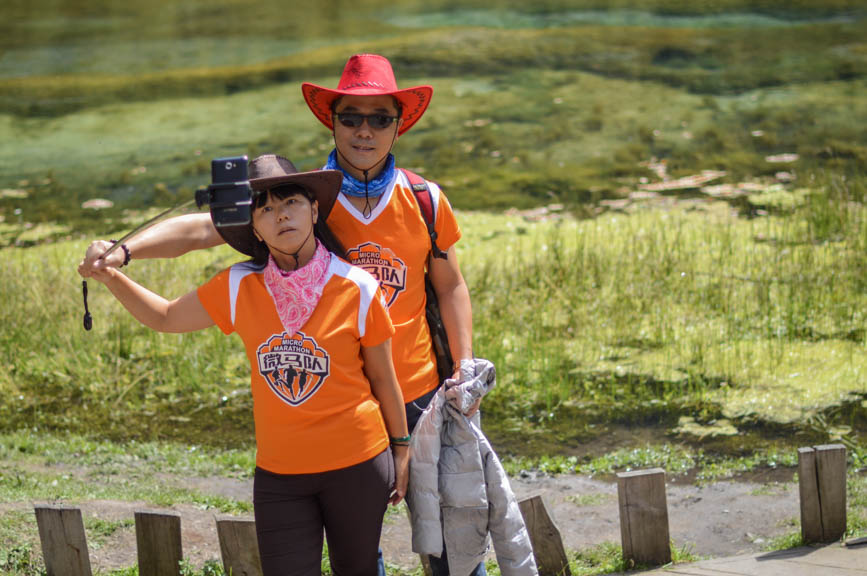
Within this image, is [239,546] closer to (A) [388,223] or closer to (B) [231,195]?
(A) [388,223]

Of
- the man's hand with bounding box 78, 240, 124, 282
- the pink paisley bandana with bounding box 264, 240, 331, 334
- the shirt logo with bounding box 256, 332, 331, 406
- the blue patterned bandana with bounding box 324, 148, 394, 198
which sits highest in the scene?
the blue patterned bandana with bounding box 324, 148, 394, 198

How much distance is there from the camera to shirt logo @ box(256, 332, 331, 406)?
2059mm

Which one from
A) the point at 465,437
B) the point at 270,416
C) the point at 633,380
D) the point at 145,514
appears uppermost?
the point at 270,416

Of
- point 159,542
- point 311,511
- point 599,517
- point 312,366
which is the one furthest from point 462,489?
point 599,517

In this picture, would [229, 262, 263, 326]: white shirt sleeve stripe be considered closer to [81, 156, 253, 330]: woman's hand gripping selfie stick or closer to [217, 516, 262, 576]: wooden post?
[81, 156, 253, 330]: woman's hand gripping selfie stick

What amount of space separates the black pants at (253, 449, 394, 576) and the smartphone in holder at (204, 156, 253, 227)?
0.53 meters

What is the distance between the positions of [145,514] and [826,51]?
487 inches

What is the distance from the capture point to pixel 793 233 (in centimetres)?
657

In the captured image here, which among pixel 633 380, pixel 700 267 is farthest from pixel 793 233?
pixel 633 380

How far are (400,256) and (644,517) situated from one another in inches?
36.8

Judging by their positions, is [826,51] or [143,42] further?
[143,42]

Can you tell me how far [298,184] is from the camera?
212 cm

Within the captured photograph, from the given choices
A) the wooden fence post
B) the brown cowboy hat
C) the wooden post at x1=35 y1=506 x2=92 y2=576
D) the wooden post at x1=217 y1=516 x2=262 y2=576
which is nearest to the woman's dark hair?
the brown cowboy hat

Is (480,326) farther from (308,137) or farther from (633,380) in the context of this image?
(308,137)
